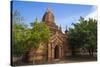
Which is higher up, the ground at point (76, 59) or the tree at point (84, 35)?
the tree at point (84, 35)

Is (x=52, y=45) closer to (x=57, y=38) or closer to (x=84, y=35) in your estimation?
(x=57, y=38)

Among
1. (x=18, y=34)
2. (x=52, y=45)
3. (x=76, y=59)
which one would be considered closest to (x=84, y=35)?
(x=76, y=59)

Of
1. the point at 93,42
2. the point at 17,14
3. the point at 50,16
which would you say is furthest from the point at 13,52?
the point at 93,42

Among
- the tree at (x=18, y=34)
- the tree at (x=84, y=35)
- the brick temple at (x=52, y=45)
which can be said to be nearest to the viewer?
the tree at (x=18, y=34)

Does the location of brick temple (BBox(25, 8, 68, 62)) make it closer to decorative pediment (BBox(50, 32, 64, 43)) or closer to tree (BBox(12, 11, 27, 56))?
decorative pediment (BBox(50, 32, 64, 43))

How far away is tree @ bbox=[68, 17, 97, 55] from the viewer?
102 inches

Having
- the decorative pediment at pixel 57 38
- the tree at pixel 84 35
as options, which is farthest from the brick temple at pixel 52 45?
the tree at pixel 84 35

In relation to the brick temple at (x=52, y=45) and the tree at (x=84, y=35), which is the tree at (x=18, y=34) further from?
the tree at (x=84, y=35)

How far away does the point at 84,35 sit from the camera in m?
2.62

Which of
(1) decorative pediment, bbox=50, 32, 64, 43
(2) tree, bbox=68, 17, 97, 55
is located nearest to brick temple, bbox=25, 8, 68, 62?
(1) decorative pediment, bbox=50, 32, 64, 43

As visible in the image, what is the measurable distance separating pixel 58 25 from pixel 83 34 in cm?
34

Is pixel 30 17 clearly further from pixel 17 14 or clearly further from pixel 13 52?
pixel 13 52

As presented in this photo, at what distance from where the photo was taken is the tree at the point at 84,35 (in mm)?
2590

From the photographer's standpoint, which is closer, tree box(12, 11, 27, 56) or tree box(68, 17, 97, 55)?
tree box(12, 11, 27, 56)
